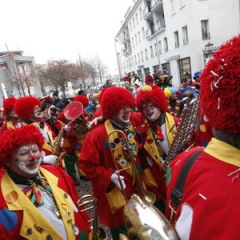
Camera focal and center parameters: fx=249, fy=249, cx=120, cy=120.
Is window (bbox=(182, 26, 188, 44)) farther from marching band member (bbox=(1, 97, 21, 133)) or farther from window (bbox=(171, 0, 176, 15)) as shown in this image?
marching band member (bbox=(1, 97, 21, 133))

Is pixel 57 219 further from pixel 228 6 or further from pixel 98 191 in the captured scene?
pixel 228 6

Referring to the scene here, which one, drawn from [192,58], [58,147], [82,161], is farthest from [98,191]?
[192,58]

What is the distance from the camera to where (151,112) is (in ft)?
10.5

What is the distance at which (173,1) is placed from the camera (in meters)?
21.0

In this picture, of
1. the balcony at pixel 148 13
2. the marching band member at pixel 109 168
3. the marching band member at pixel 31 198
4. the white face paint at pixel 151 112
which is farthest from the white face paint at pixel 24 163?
the balcony at pixel 148 13

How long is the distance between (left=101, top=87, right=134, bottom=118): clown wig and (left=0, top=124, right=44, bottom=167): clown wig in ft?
3.82

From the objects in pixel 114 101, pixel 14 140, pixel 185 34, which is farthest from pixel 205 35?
pixel 14 140

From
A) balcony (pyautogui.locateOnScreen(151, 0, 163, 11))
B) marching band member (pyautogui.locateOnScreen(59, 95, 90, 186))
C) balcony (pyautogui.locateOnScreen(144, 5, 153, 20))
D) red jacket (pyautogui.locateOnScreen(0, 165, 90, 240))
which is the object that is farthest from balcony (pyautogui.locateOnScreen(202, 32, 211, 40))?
red jacket (pyautogui.locateOnScreen(0, 165, 90, 240))

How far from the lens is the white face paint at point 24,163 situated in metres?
1.93

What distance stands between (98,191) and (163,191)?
2.53 feet

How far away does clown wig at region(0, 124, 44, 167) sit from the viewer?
6.22 ft

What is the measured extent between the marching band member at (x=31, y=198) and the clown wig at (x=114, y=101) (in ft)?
3.71

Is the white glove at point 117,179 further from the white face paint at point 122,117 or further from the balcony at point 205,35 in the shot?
the balcony at point 205,35

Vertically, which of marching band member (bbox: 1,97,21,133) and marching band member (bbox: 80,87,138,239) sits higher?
marching band member (bbox: 1,97,21,133)
